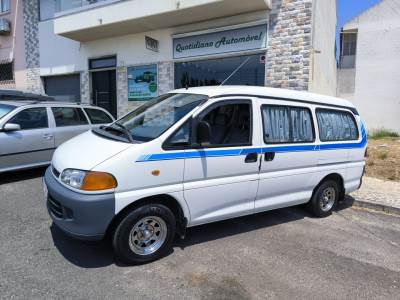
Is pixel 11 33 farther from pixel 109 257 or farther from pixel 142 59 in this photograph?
pixel 109 257

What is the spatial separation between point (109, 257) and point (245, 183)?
1779 millimetres

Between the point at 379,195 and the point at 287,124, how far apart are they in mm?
3191

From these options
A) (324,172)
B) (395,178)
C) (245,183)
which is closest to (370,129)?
(395,178)

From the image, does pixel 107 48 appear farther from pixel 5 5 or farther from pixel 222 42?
pixel 5 5

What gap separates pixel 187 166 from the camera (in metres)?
3.50

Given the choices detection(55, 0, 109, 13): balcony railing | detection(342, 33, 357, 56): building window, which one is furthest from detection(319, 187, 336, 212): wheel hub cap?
detection(342, 33, 357, 56): building window

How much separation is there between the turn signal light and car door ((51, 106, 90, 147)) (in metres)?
3.97

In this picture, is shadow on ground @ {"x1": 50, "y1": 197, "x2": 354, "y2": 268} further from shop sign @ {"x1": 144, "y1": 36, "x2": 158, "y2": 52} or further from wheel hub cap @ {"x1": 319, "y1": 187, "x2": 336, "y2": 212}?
shop sign @ {"x1": 144, "y1": 36, "x2": 158, "y2": 52}

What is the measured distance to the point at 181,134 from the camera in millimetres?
3516

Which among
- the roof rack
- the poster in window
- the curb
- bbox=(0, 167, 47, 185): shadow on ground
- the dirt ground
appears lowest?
the curb

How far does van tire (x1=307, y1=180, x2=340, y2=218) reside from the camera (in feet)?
16.4

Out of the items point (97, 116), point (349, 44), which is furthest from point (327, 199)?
point (349, 44)

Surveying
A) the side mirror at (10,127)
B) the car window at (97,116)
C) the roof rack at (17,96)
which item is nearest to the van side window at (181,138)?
the side mirror at (10,127)

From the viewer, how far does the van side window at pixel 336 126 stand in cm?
487
